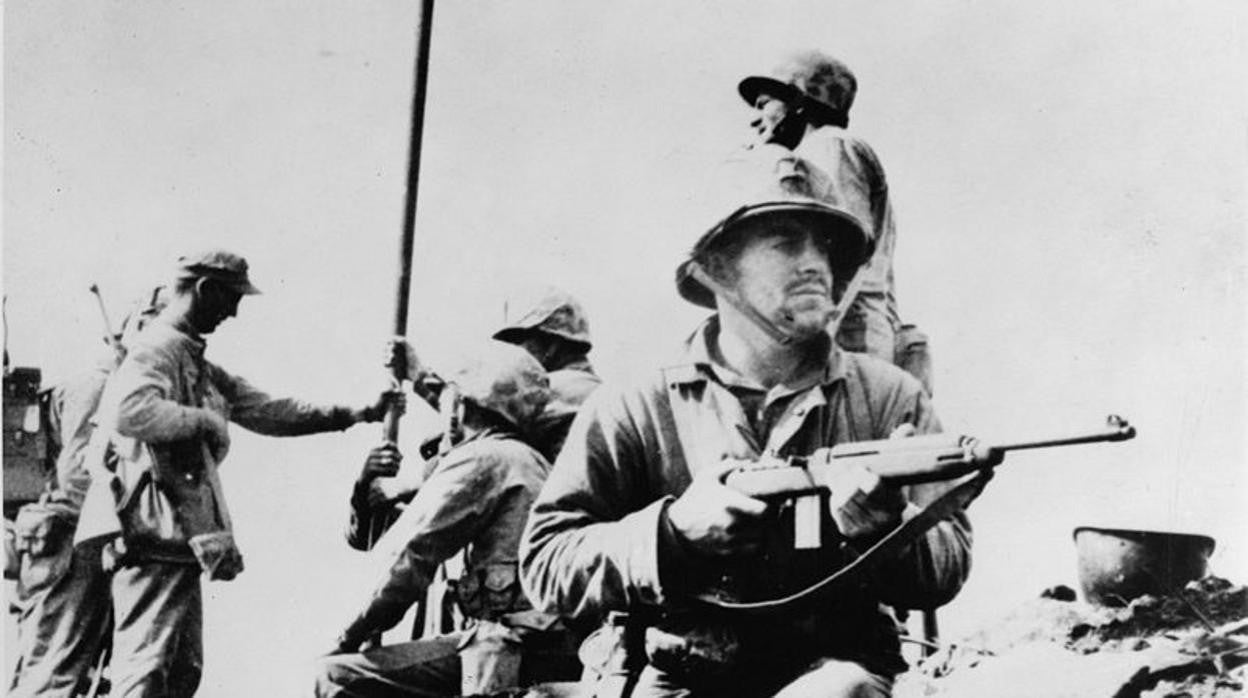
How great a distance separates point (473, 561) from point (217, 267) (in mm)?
2138

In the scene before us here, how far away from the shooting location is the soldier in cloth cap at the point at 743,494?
570cm

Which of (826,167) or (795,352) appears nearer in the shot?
(795,352)

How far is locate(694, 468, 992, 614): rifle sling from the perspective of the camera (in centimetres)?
552

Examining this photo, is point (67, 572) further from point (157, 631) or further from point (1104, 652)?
point (1104, 652)

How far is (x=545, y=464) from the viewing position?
8.09 metres

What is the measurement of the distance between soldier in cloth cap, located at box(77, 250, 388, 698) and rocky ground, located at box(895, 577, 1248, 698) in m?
3.49

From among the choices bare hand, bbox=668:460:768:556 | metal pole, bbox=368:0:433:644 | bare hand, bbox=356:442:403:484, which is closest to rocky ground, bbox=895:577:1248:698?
bare hand, bbox=668:460:768:556

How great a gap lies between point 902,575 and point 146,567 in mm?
4228

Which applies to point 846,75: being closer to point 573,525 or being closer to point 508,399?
point 508,399

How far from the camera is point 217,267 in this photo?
9.21 meters

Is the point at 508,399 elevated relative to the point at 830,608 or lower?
elevated

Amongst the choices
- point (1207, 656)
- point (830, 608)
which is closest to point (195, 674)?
point (830, 608)

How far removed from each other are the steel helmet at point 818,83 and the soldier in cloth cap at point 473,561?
149cm

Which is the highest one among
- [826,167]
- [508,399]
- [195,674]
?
[826,167]
